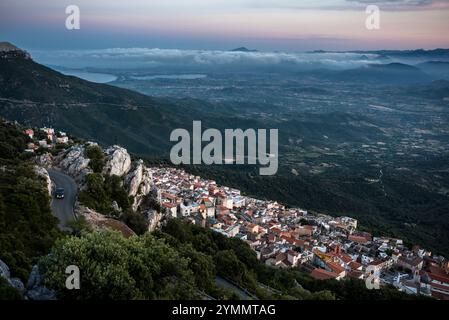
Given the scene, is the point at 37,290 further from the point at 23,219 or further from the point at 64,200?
the point at 64,200

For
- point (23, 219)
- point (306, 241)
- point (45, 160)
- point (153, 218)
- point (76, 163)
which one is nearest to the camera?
point (23, 219)

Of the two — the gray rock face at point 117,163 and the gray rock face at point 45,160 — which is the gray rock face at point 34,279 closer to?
the gray rock face at point 117,163

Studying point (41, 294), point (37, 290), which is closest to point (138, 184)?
point (37, 290)

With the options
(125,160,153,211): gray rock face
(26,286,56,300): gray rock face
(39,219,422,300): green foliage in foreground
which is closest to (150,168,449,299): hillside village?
(125,160,153,211): gray rock face

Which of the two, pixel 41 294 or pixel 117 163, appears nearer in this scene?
pixel 41 294

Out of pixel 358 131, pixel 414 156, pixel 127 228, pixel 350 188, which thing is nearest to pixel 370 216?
pixel 350 188

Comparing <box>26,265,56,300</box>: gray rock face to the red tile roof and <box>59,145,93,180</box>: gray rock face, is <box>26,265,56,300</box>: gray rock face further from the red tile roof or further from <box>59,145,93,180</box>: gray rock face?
the red tile roof

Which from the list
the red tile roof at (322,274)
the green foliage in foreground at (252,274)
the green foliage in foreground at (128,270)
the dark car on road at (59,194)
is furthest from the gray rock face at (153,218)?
the red tile roof at (322,274)
